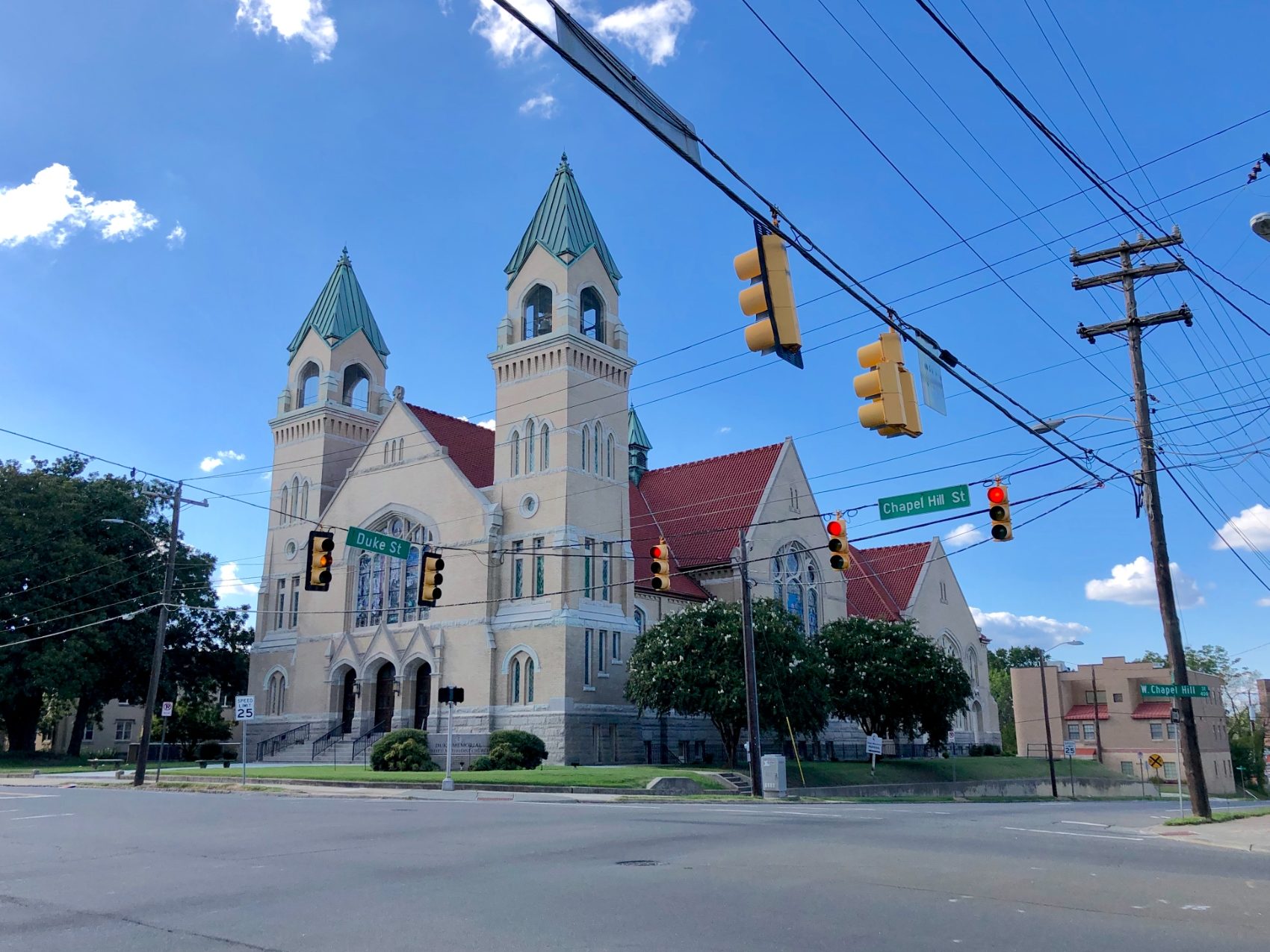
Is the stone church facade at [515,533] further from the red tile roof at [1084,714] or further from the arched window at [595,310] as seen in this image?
the red tile roof at [1084,714]

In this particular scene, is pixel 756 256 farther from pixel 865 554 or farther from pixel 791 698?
pixel 865 554

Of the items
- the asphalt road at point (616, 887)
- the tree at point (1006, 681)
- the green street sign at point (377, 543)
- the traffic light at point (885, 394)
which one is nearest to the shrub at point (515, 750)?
the green street sign at point (377, 543)

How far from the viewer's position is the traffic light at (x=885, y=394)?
1262cm

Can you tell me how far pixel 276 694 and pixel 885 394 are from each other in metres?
46.1

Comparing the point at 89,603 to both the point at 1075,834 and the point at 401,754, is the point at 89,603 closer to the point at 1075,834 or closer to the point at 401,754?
the point at 401,754

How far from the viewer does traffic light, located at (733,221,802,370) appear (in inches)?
435

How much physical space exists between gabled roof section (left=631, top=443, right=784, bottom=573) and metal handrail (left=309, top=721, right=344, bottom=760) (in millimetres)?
15808

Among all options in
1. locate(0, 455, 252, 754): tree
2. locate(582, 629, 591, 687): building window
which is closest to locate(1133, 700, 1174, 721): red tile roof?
locate(582, 629, 591, 687): building window

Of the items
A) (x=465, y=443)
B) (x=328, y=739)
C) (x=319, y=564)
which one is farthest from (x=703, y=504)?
(x=319, y=564)

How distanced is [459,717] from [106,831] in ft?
86.9

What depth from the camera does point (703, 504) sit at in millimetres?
55156

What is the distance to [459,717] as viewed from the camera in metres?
43.8

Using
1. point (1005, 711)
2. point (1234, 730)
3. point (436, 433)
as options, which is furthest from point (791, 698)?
point (1005, 711)

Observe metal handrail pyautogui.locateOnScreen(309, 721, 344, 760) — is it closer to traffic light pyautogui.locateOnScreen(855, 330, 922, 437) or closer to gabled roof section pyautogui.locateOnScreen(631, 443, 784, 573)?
gabled roof section pyautogui.locateOnScreen(631, 443, 784, 573)
